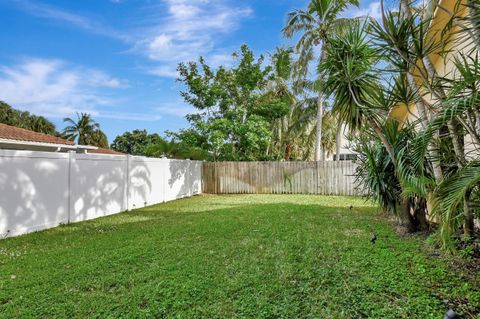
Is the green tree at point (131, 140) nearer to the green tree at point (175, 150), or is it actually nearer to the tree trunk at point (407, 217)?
the green tree at point (175, 150)

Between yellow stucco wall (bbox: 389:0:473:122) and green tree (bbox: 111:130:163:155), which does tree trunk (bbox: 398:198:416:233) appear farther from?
green tree (bbox: 111:130:163:155)

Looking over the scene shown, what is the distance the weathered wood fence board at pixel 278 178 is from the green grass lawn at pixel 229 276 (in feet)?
25.3

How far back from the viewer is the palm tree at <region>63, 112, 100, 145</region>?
3350 centimetres

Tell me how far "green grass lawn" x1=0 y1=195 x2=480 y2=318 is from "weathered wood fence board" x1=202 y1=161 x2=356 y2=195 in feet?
25.3

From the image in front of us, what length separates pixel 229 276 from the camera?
332cm

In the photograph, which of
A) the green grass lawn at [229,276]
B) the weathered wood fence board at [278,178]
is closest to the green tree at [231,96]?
the weathered wood fence board at [278,178]

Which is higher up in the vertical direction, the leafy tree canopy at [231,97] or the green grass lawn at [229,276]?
the leafy tree canopy at [231,97]

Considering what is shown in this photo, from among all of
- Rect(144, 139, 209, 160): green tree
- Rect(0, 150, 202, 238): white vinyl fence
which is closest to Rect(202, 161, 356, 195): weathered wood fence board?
Rect(144, 139, 209, 160): green tree

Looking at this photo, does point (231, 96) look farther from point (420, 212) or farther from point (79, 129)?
point (79, 129)

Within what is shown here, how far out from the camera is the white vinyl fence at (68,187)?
5340 mm

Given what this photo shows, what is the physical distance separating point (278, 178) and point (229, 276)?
10.9 metres

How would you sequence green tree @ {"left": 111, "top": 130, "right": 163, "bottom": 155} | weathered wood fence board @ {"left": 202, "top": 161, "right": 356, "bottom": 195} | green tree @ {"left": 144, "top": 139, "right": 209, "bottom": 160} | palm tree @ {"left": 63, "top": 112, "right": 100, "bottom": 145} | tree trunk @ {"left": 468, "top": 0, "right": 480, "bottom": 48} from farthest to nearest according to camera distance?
green tree @ {"left": 111, "top": 130, "right": 163, "bottom": 155} < palm tree @ {"left": 63, "top": 112, "right": 100, "bottom": 145} < green tree @ {"left": 144, "top": 139, "right": 209, "bottom": 160} < weathered wood fence board @ {"left": 202, "top": 161, "right": 356, "bottom": 195} < tree trunk @ {"left": 468, "top": 0, "right": 480, "bottom": 48}

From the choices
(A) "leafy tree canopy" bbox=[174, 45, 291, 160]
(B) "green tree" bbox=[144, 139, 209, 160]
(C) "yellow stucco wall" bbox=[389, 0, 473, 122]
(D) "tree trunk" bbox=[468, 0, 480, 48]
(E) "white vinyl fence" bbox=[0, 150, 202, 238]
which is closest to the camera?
(D) "tree trunk" bbox=[468, 0, 480, 48]

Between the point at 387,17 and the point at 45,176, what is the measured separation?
21.5ft
